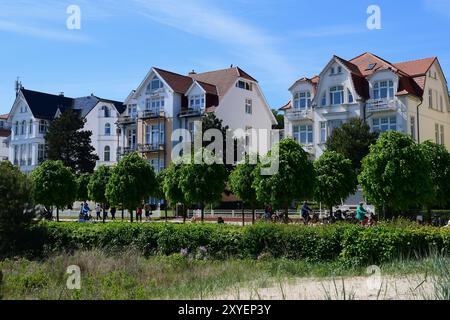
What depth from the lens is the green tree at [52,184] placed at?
1331 inches

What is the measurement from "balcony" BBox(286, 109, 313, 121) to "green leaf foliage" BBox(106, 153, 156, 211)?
21.5 metres

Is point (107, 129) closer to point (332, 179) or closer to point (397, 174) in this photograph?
point (332, 179)

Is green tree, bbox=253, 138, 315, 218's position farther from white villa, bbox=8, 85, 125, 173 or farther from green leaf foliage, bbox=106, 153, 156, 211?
white villa, bbox=8, 85, 125, 173

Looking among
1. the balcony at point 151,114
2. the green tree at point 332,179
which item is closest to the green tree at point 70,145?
the balcony at point 151,114

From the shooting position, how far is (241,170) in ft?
104

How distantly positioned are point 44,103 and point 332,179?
55.4 m

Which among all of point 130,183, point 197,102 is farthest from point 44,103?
point 130,183

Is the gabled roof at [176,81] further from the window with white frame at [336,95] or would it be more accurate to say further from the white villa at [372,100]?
the window with white frame at [336,95]

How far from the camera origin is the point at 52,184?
33844mm

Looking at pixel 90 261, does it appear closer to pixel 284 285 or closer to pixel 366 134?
pixel 284 285

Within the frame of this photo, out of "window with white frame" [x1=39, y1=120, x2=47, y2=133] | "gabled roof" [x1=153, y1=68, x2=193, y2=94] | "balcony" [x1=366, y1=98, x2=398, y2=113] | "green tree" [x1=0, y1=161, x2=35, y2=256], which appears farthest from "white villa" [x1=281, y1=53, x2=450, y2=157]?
"window with white frame" [x1=39, y1=120, x2=47, y2=133]

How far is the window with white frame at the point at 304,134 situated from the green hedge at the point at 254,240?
3018 cm

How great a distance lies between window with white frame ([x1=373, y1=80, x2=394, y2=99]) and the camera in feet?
147

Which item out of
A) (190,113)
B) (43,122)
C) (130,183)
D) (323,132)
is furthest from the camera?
(43,122)
